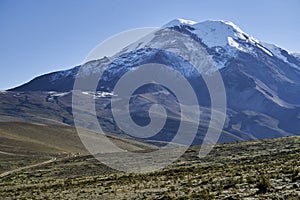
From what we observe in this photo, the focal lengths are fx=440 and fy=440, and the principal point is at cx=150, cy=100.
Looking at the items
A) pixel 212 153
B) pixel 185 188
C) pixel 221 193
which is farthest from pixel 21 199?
pixel 212 153

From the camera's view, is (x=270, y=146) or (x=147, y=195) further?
(x=270, y=146)

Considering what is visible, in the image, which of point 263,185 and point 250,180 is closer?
point 263,185

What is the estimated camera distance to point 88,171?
65.1 m

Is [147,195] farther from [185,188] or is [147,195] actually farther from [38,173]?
[38,173]

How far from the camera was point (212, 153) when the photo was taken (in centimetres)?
6378

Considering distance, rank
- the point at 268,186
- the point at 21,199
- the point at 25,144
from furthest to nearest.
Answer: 1. the point at 25,144
2. the point at 21,199
3. the point at 268,186

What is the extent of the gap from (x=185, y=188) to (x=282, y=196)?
27.9ft

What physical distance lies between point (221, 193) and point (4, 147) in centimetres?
15603

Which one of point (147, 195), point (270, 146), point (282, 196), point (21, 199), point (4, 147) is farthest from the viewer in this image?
point (4, 147)

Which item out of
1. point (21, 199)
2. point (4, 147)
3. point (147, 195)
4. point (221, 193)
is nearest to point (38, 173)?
point (21, 199)

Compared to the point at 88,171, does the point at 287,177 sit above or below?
above

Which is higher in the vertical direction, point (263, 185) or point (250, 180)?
point (263, 185)

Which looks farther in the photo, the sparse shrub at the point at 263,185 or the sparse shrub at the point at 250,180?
the sparse shrub at the point at 250,180

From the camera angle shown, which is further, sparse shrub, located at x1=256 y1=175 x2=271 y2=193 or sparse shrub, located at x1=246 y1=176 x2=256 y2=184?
sparse shrub, located at x1=246 y1=176 x2=256 y2=184
